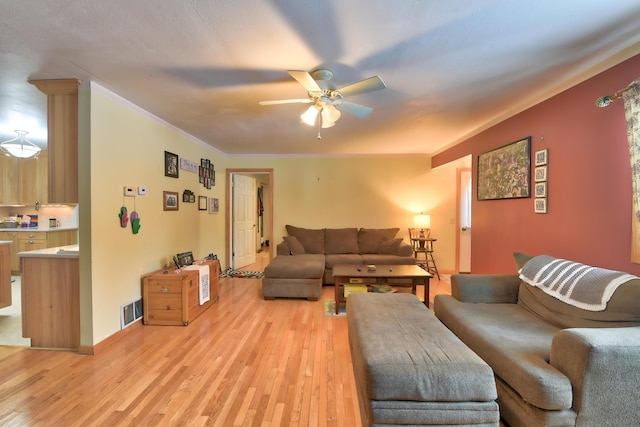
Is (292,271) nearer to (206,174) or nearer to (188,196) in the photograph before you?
(188,196)

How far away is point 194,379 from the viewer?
206cm

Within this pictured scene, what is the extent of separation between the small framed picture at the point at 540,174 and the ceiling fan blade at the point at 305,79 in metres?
2.22

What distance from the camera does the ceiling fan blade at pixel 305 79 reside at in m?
1.92

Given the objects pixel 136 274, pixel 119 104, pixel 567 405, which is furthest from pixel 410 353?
pixel 119 104

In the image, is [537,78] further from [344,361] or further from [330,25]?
[344,361]

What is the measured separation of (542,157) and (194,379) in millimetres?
3570

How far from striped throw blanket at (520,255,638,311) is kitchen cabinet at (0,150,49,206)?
24.7ft

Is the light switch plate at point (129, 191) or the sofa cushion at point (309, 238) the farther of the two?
the sofa cushion at point (309, 238)

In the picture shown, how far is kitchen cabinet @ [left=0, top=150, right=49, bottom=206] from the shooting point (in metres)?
5.13

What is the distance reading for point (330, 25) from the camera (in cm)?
167

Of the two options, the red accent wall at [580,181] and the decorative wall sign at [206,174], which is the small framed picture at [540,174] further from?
the decorative wall sign at [206,174]

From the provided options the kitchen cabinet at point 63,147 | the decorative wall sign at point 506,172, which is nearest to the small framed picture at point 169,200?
the kitchen cabinet at point 63,147

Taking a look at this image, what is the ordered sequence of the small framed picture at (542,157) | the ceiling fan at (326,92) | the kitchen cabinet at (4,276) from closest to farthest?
the ceiling fan at (326,92)
the small framed picture at (542,157)
the kitchen cabinet at (4,276)

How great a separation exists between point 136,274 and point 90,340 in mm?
712
